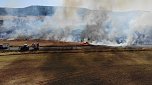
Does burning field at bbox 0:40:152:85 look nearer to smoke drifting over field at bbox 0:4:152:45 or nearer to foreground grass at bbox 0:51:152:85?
foreground grass at bbox 0:51:152:85

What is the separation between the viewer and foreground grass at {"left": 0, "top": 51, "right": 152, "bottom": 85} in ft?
94.5

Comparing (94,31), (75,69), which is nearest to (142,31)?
(94,31)

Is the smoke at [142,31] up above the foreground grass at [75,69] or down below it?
above

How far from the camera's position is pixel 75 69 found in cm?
3406

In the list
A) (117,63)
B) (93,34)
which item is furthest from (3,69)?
(93,34)

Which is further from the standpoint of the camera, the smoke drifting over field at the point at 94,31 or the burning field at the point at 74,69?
the smoke drifting over field at the point at 94,31

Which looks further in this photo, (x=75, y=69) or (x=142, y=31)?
(x=142, y=31)

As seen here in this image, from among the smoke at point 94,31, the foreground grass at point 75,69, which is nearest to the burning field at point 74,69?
the foreground grass at point 75,69

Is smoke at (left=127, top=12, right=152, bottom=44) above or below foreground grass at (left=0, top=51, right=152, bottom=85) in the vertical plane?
above

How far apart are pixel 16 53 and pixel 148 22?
51473 millimetres

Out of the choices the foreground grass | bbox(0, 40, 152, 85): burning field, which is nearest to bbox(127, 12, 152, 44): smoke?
bbox(0, 40, 152, 85): burning field

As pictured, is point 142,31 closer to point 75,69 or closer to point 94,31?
point 94,31

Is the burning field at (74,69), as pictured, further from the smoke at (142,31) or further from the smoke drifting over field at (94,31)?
the smoke at (142,31)

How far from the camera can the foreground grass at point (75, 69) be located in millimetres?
28797
